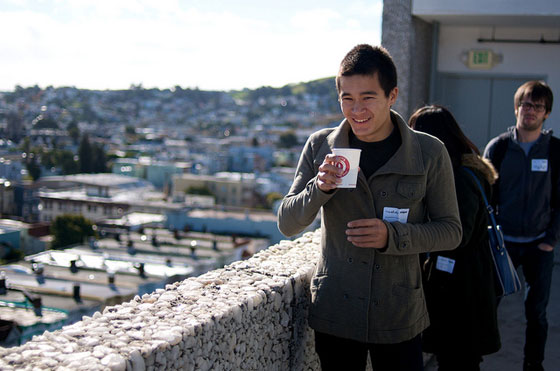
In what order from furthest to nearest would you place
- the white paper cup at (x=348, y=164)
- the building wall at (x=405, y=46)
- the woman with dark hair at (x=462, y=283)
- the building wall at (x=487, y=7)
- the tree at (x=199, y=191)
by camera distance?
the tree at (x=199, y=191) < the building wall at (x=405, y=46) < the building wall at (x=487, y=7) < the woman with dark hair at (x=462, y=283) < the white paper cup at (x=348, y=164)

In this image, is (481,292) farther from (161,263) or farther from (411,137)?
(161,263)

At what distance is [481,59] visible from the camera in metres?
5.95

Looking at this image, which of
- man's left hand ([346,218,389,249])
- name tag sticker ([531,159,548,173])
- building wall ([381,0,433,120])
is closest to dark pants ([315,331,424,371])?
man's left hand ([346,218,389,249])

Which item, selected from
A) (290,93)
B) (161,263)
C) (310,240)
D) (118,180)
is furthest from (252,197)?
(290,93)

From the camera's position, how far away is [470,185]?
2.44 meters

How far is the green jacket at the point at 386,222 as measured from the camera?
1940 mm

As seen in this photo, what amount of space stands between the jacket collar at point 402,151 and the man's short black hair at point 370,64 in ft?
0.50

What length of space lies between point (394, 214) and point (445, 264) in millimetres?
671

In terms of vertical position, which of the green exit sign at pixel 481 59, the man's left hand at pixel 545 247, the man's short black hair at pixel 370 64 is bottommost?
the man's left hand at pixel 545 247

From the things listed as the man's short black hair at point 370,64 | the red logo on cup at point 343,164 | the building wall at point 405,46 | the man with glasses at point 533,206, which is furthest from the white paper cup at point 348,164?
the building wall at point 405,46

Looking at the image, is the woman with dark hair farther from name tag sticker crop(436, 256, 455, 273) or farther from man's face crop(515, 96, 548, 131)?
man's face crop(515, 96, 548, 131)

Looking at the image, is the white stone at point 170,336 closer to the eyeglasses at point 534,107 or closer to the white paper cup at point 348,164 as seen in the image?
the white paper cup at point 348,164

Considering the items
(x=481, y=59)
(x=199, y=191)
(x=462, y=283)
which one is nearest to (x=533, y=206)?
(x=462, y=283)

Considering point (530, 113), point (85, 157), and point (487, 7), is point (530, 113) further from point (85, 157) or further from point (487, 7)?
point (85, 157)
